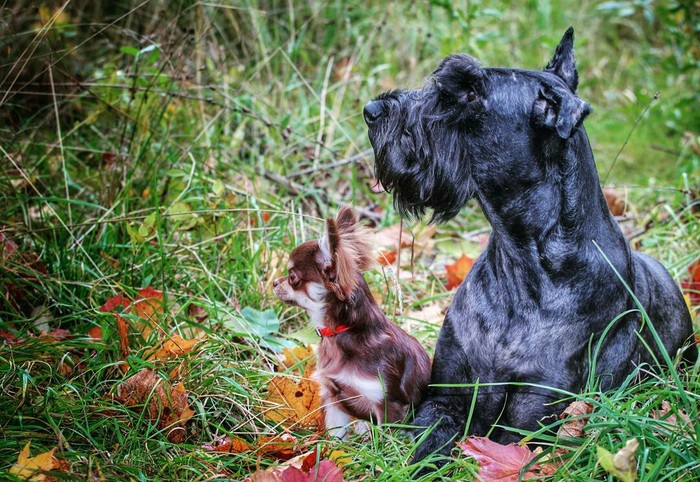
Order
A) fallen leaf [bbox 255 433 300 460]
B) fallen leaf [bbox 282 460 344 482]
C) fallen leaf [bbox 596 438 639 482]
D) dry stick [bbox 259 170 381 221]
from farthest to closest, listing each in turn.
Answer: dry stick [bbox 259 170 381 221] < fallen leaf [bbox 255 433 300 460] < fallen leaf [bbox 282 460 344 482] < fallen leaf [bbox 596 438 639 482]

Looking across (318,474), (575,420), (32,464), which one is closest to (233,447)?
(318,474)

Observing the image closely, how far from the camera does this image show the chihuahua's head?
2.92m

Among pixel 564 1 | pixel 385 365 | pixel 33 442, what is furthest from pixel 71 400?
pixel 564 1

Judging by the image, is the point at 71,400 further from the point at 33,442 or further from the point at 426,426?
the point at 426,426

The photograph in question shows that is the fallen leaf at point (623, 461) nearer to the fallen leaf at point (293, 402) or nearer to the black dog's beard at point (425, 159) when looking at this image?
the black dog's beard at point (425, 159)

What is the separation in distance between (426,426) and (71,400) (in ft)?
4.31

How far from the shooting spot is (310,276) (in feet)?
9.90

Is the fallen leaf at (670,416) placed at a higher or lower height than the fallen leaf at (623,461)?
lower

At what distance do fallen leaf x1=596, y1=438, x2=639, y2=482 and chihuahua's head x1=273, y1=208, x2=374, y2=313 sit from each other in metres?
1.12

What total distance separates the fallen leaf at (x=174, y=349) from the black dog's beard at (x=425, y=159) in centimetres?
104

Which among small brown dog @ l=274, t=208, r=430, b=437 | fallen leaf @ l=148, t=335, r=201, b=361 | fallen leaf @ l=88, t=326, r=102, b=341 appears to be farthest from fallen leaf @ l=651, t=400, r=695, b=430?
fallen leaf @ l=88, t=326, r=102, b=341

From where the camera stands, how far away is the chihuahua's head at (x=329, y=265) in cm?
292

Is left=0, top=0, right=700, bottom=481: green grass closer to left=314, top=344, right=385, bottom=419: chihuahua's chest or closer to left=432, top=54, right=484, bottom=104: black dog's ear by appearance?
left=314, top=344, right=385, bottom=419: chihuahua's chest

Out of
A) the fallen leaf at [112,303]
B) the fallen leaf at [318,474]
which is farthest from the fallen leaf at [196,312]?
the fallen leaf at [318,474]
